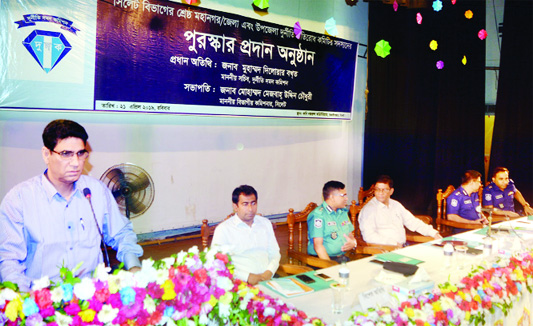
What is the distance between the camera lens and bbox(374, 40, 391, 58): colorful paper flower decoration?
6238 millimetres

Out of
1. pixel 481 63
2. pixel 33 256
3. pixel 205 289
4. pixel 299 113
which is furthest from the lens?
pixel 481 63

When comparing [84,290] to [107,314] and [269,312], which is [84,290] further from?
[269,312]

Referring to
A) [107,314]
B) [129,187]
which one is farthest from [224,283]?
[129,187]

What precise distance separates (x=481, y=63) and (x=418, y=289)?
5599mm

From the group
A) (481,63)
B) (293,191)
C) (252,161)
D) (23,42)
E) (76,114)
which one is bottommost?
(293,191)

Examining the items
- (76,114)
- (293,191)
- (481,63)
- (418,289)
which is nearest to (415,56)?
(481,63)

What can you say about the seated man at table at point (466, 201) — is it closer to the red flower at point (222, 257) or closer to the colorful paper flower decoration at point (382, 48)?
the colorful paper flower decoration at point (382, 48)

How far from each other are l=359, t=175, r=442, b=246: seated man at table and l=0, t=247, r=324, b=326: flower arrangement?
2.11 metres

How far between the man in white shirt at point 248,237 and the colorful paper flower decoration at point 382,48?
165 inches

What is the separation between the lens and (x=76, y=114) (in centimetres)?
431

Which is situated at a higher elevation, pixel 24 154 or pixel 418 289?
pixel 24 154

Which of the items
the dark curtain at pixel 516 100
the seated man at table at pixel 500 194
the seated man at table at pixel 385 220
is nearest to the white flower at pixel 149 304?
the seated man at table at pixel 385 220

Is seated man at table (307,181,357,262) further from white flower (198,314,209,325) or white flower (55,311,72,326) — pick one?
white flower (55,311,72,326)

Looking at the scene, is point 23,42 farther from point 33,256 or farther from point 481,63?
point 481,63
